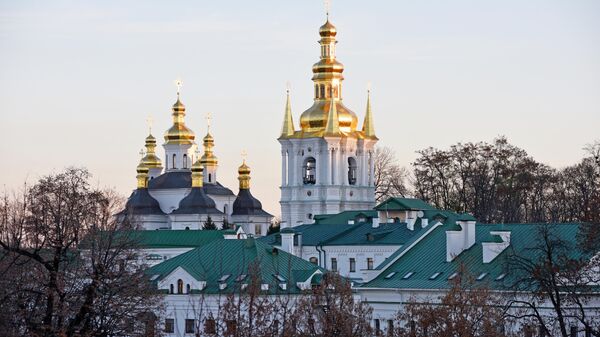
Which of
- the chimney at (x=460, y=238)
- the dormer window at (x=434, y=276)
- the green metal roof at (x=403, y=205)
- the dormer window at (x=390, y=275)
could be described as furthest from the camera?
the green metal roof at (x=403, y=205)

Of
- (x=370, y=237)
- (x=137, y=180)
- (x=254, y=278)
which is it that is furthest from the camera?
(x=137, y=180)

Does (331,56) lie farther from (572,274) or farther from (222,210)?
(572,274)

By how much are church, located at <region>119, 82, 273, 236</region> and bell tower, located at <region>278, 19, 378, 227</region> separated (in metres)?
6.05

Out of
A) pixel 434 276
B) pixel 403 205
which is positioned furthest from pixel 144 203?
pixel 434 276

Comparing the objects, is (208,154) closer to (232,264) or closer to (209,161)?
(209,161)

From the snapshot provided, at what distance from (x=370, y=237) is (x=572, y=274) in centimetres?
4180

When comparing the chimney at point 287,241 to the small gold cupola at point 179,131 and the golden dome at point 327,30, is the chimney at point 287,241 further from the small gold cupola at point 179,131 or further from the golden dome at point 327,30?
the small gold cupola at point 179,131

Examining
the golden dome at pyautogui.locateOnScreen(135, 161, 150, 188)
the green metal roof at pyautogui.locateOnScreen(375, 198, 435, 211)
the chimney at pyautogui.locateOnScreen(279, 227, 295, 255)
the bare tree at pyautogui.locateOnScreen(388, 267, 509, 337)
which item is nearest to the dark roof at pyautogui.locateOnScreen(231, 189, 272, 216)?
the golden dome at pyautogui.locateOnScreen(135, 161, 150, 188)

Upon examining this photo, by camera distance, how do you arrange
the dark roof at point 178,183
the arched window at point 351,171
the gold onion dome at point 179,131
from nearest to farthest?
the arched window at point 351,171 → the dark roof at point 178,183 → the gold onion dome at point 179,131

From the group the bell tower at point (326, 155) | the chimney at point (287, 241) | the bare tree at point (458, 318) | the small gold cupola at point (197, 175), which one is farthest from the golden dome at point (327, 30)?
the bare tree at point (458, 318)

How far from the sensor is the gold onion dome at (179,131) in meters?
133

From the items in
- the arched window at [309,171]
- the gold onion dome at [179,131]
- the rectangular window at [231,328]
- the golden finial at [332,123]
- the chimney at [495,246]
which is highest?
the gold onion dome at [179,131]

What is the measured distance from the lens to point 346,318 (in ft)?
120

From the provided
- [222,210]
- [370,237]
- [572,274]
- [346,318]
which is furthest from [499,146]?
[346,318]
